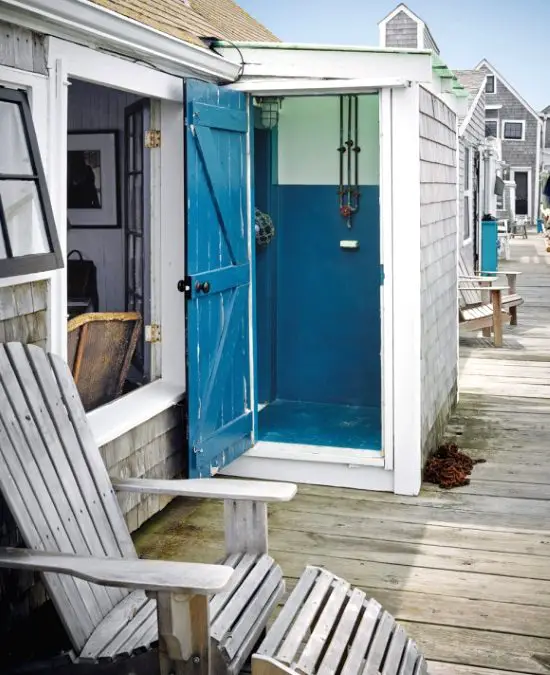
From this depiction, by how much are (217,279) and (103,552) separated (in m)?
2.12

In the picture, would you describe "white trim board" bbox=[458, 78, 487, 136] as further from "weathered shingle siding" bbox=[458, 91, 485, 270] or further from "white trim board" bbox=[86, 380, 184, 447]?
"white trim board" bbox=[86, 380, 184, 447]

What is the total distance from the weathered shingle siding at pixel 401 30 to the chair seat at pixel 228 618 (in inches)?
858

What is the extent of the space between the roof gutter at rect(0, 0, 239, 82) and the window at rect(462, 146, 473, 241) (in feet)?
29.7

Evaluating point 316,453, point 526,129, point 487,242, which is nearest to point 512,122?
point 526,129

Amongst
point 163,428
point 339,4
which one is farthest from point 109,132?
point 339,4

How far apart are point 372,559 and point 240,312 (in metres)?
1.70

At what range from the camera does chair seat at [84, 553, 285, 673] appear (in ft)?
9.77

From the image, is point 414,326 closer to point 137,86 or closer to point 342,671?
point 137,86

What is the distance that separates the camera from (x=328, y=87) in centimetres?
541

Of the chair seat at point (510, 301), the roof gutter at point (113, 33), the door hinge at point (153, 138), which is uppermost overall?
the roof gutter at point (113, 33)

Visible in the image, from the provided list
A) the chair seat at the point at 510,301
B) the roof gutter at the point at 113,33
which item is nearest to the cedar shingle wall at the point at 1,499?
the roof gutter at the point at 113,33

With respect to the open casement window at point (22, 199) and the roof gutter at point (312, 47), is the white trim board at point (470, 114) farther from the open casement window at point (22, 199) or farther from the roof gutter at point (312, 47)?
the open casement window at point (22, 199)

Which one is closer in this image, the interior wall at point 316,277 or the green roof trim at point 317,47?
the green roof trim at point 317,47

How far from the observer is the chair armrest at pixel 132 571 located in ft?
8.76
